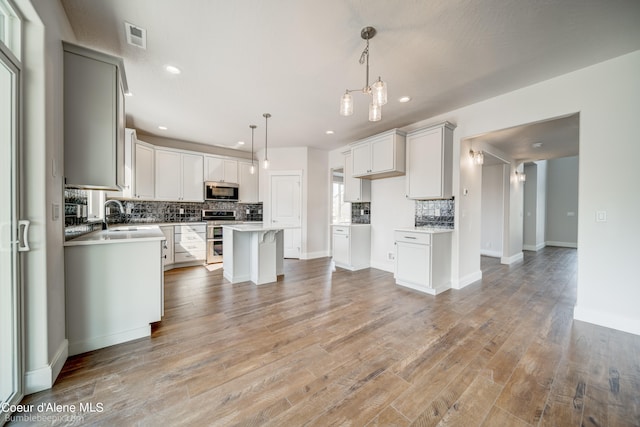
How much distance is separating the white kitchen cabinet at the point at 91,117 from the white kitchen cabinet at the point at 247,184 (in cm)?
365

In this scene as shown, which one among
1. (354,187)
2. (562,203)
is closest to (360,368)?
(354,187)

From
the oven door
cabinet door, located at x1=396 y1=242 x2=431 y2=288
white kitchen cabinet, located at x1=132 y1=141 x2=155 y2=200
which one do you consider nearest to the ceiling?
white kitchen cabinet, located at x1=132 y1=141 x2=155 y2=200

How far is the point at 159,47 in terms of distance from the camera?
2.21m

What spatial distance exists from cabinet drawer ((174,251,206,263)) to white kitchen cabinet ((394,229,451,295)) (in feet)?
12.3

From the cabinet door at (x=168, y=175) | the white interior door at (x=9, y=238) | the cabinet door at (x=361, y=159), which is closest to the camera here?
the white interior door at (x=9, y=238)

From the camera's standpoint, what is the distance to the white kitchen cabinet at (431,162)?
3.43 meters

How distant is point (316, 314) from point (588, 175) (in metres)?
3.20

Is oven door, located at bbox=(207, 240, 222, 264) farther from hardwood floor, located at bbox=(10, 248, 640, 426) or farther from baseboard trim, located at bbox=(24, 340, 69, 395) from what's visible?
baseboard trim, located at bbox=(24, 340, 69, 395)

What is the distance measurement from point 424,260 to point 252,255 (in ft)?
8.33

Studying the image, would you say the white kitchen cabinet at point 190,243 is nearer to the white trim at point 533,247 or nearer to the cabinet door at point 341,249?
the cabinet door at point 341,249

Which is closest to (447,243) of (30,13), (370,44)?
(370,44)

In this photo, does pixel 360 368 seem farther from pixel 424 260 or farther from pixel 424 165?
pixel 424 165

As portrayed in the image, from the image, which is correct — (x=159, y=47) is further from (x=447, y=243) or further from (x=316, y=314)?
(x=447, y=243)

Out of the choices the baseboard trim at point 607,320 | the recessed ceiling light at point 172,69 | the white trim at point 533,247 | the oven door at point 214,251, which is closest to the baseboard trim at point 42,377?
the recessed ceiling light at point 172,69
